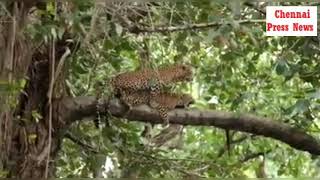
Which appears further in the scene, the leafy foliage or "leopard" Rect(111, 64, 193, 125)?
"leopard" Rect(111, 64, 193, 125)

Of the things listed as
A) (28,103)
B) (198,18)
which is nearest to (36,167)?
(28,103)

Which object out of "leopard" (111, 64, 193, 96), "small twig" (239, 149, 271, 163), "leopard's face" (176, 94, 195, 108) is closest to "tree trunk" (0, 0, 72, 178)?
"leopard" (111, 64, 193, 96)

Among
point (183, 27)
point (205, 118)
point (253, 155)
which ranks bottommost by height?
point (253, 155)

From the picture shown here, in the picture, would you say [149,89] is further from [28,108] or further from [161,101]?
[28,108]

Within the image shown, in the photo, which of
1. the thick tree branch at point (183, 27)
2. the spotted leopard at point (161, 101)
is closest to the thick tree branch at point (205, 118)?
the spotted leopard at point (161, 101)

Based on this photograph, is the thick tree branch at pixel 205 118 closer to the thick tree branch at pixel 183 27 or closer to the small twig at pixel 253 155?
the thick tree branch at pixel 183 27

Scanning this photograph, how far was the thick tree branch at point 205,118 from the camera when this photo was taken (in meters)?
1.74

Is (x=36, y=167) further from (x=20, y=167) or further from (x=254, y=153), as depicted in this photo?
(x=254, y=153)

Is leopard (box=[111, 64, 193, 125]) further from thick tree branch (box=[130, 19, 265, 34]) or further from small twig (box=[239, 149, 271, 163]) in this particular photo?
small twig (box=[239, 149, 271, 163])

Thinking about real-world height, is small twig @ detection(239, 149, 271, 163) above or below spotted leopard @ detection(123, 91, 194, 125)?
below

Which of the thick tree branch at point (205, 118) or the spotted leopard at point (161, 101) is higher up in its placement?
the spotted leopard at point (161, 101)

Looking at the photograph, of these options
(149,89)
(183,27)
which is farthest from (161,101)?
(183,27)

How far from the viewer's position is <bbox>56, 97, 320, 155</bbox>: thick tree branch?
1.74 m

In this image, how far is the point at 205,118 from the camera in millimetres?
1770
